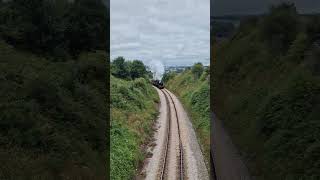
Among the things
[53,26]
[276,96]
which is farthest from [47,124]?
[53,26]

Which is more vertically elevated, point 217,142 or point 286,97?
point 286,97

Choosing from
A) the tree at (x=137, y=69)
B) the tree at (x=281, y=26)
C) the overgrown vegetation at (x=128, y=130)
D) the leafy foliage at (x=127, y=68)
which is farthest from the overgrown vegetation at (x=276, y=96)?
the tree at (x=137, y=69)

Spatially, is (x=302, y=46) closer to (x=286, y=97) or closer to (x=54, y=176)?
(x=286, y=97)

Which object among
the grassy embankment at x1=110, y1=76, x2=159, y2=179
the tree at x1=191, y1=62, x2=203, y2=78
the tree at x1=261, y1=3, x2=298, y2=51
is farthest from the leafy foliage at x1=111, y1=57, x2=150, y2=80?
the tree at x1=261, y1=3, x2=298, y2=51

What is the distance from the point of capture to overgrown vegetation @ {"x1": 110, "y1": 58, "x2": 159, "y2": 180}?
23.2 meters

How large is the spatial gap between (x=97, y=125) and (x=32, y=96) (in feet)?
14.0

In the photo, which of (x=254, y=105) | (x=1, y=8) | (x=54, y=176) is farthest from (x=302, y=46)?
(x=1, y=8)

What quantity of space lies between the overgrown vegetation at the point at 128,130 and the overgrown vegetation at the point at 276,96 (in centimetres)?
590

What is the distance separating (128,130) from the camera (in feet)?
101

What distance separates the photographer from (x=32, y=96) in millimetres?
20266

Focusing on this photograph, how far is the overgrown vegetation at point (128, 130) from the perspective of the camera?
23172mm

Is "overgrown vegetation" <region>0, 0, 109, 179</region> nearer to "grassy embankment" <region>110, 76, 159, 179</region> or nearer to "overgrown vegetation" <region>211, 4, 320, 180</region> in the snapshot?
"grassy embankment" <region>110, 76, 159, 179</region>

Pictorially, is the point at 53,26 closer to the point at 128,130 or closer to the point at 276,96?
the point at 128,130

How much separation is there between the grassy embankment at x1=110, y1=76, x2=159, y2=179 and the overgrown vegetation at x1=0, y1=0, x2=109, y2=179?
4.94ft
